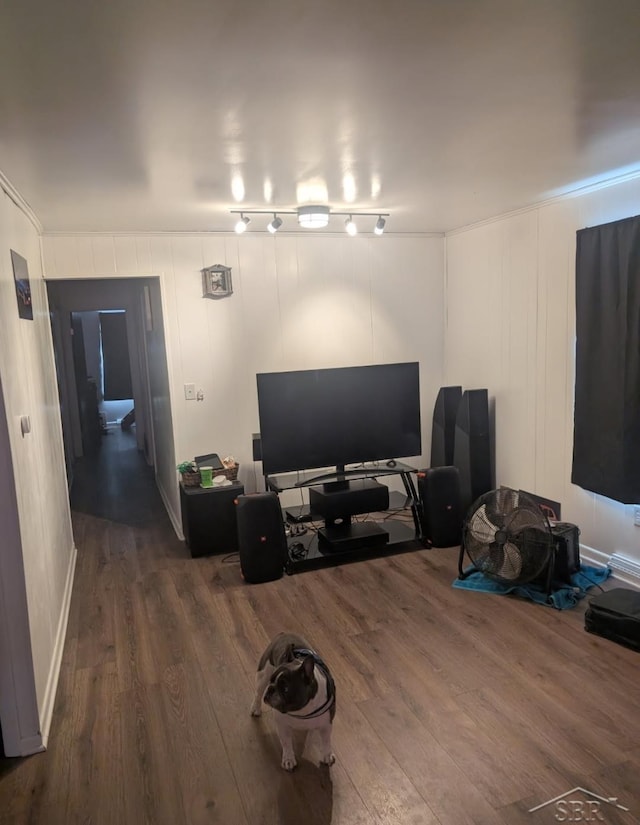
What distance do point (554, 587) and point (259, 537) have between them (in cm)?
179

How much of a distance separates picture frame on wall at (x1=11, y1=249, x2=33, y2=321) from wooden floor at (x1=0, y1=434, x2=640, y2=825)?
5.66 ft

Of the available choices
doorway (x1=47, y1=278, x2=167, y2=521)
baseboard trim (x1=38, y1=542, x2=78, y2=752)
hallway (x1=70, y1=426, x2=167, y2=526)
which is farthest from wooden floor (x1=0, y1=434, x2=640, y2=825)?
doorway (x1=47, y1=278, x2=167, y2=521)

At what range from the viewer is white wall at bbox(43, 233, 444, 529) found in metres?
4.31

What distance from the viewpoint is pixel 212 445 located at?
462 cm

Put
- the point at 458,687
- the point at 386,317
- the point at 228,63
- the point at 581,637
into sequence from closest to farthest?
the point at 228,63
the point at 458,687
the point at 581,637
the point at 386,317

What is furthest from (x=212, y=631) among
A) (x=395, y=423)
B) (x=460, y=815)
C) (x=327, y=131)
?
(x=327, y=131)

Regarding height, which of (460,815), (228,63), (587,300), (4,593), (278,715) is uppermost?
(228,63)

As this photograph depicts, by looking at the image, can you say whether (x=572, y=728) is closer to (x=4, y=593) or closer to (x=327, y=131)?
(x=4, y=593)

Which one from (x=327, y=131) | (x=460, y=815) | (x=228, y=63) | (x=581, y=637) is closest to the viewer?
(x=228, y=63)

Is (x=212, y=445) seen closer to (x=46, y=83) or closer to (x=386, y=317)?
(x=386, y=317)

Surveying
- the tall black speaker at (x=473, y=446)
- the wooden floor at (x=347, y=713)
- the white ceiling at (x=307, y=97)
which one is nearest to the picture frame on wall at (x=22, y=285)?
the white ceiling at (x=307, y=97)

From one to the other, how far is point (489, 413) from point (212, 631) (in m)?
2.66

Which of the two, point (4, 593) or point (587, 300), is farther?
point (587, 300)

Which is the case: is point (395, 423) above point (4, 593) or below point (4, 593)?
above
